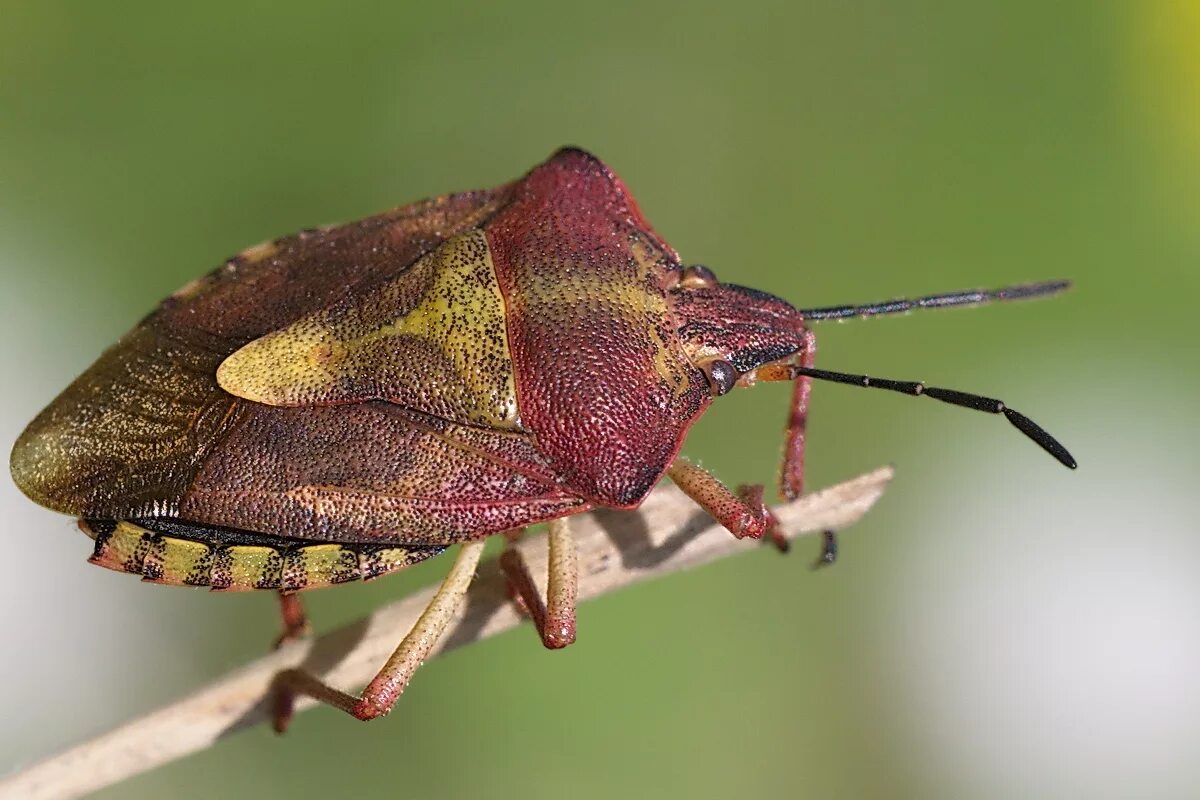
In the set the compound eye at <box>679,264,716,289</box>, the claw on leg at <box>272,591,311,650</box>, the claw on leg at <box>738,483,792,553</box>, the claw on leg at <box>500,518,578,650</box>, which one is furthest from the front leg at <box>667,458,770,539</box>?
the claw on leg at <box>272,591,311,650</box>

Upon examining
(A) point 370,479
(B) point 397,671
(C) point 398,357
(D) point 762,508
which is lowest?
(B) point 397,671

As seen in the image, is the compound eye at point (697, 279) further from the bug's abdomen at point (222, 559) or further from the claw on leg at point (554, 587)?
the bug's abdomen at point (222, 559)

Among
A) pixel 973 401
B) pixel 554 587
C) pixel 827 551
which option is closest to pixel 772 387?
pixel 827 551

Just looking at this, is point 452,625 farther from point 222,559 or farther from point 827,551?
point 827,551

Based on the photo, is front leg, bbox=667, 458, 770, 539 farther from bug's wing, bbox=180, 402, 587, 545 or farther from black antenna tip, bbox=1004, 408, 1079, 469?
black antenna tip, bbox=1004, 408, 1079, 469

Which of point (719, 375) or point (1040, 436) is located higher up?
point (719, 375)

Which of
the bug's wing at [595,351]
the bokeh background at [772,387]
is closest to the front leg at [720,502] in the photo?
the bug's wing at [595,351]
